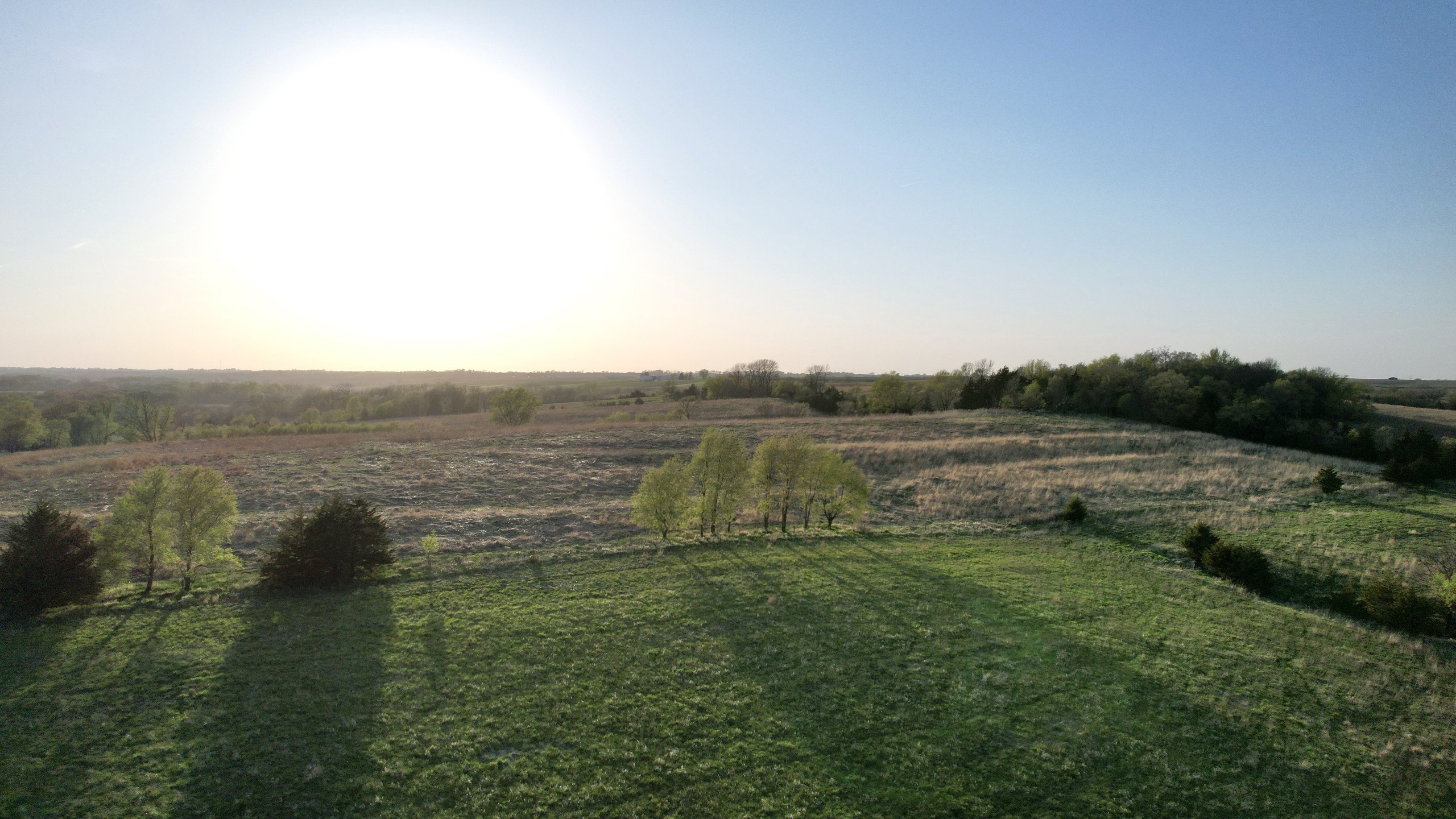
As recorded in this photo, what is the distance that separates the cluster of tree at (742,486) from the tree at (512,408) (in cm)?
4663

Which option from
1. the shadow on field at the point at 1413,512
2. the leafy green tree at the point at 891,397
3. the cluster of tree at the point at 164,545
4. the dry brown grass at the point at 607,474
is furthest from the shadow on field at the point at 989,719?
the leafy green tree at the point at 891,397

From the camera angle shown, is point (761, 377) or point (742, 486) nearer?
point (742, 486)

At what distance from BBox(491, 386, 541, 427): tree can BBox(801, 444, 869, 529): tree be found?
163 feet

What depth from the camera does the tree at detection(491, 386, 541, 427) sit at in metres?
69.0

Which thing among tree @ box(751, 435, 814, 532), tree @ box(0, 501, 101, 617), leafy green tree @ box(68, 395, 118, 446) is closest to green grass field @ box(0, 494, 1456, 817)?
tree @ box(0, 501, 101, 617)

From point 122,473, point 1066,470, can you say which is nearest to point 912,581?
point 1066,470

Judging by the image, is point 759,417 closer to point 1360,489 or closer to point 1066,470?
point 1066,470

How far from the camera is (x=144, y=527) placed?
1653cm

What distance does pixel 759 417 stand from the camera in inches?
2997

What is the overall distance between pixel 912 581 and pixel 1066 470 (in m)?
26.6

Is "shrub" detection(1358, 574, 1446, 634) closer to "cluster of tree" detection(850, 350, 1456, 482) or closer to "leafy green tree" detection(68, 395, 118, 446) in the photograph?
"cluster of tree" detection(850, 350, 1456, 482)

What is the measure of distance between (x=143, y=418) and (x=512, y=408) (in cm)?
4265

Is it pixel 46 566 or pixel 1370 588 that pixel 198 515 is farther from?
pixel 1370 588

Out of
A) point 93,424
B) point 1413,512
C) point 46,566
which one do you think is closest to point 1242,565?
point 1413,512
